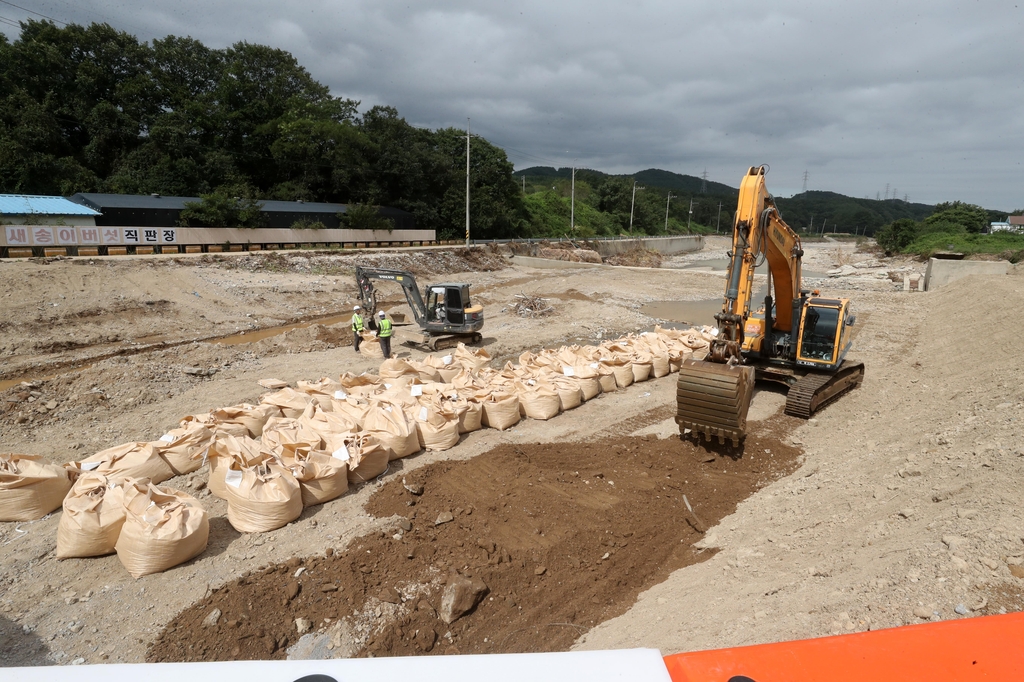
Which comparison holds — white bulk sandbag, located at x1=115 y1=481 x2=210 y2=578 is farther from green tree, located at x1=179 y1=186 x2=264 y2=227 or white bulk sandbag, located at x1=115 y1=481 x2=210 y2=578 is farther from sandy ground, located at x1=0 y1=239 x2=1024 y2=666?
green tree, located at x1=179 y1=186 x2=264 y2=227

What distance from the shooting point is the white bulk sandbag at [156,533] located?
4863 millimetres

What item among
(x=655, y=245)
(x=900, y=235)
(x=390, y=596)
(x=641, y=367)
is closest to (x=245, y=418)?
(x=390, y=596)

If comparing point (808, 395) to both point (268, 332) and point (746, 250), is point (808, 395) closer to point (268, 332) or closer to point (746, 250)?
point (746, 250)

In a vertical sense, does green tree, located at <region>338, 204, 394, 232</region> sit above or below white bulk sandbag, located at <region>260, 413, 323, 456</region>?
above

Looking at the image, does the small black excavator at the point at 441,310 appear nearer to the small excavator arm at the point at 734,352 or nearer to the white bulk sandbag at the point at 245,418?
the white bulk sandbag at the point at 245,418

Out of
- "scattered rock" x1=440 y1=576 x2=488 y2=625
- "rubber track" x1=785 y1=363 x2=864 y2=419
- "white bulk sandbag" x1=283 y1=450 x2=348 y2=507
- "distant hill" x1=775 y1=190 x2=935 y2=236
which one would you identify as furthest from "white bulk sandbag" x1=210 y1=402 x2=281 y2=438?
"distant hill" x1=775 y1=190 x2=935 y2=236

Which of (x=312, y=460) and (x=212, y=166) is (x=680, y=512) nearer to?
(x=312, y=460)

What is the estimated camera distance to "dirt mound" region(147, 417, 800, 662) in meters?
4.40

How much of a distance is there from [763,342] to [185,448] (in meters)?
9.56

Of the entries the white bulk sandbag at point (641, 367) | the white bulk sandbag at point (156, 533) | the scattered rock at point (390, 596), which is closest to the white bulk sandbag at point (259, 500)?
the white bulk sandbag at point (156, 533)

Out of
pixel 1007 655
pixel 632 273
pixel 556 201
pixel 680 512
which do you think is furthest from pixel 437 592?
pixel 556 201

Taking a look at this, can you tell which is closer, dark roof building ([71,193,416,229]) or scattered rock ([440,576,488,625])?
scattered rock ([440,576,488,625])

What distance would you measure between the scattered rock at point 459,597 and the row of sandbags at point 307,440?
7.06ft

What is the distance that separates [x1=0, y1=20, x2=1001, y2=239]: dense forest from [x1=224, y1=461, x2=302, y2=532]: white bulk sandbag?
2806cm
